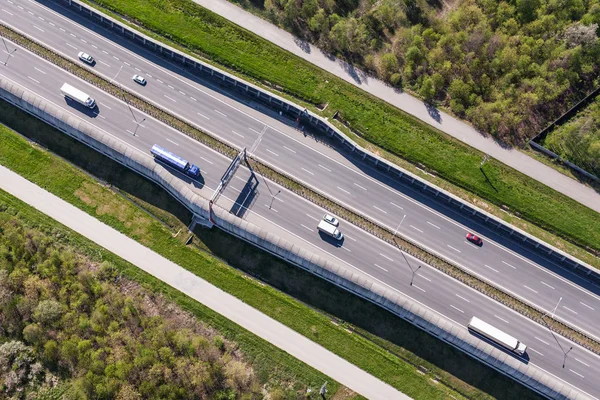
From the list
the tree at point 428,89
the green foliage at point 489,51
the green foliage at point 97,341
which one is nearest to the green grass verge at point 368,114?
the tree at point 428,89

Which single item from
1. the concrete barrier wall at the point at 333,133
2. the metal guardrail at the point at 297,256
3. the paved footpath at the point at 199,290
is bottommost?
the paved footpath at the point at 199,290

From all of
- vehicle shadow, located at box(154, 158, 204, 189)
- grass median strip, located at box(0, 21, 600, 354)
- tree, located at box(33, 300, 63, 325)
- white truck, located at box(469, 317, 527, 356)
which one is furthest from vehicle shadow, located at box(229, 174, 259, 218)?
white truck, located at box(469, 317, 527, 356)

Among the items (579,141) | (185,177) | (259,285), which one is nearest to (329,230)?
(259,285)

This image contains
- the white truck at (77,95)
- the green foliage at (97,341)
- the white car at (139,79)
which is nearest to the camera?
the green foliage at (97,341)

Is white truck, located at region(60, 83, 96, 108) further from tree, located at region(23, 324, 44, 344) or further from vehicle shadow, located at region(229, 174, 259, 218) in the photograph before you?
tree, located at region(23, 324, 44, 344)

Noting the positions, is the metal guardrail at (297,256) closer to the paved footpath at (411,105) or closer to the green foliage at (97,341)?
the green foliage at (97,341)

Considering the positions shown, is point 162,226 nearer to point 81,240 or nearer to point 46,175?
point 81,240

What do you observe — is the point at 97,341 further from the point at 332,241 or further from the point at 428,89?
the point at 428,89

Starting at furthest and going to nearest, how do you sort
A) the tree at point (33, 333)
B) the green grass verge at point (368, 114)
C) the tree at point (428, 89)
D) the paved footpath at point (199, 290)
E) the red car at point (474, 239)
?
the tree at point (428, 89)
the green grass verge at point (368, 114)
the red car at point (474, 239)
the paved footpath at point (199, 290)
the tree at point (33, 333)
